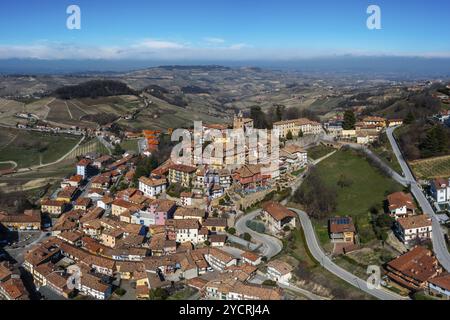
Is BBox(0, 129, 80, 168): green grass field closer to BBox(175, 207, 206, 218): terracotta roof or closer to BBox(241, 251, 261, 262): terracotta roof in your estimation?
BBox(175, 207, 206, 218): terracotta roof

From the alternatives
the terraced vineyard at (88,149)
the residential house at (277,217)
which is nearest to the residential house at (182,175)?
the residential house at (277,217)

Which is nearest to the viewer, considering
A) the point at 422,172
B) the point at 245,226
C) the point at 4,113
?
the point at 245,226

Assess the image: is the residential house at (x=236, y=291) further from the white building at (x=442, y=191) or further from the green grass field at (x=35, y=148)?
the green grass field at (x=35, y=148)

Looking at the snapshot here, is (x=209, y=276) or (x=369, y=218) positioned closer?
(x=209, y=276)

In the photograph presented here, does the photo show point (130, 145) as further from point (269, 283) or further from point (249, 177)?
point (269, 283)
